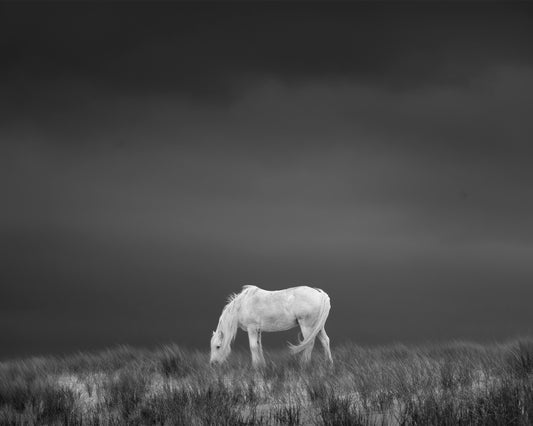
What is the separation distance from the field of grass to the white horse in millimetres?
489

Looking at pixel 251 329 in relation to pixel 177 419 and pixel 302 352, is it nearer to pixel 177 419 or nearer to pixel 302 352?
pixel 302 352

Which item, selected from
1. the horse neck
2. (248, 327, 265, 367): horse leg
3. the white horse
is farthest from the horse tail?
the horse neck

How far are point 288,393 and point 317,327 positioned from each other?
3940mm

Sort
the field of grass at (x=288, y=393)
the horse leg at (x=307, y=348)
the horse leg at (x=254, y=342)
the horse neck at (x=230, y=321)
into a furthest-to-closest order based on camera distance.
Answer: the horse neck at (x=230, y=321) < the horse leg at (x=254, y=342) < the horse leg at (x=307, y=348) < the field of grass at (x=288, y=393)

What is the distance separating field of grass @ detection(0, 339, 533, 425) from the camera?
8438 millimetres

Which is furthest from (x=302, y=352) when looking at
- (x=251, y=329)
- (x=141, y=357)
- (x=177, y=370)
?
(x=141, y=357)

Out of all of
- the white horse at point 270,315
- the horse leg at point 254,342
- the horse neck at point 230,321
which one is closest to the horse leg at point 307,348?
the white horse at point 270,315

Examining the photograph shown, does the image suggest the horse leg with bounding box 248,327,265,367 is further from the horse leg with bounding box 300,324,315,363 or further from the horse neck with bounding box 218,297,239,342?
the horse leg with bounding box 300,324,315,363

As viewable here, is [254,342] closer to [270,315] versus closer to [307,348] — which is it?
[270,315]

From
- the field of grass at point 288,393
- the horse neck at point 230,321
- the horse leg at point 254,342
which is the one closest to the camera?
the field of grass at point 288,393

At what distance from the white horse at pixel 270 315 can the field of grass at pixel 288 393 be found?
1.60 feet

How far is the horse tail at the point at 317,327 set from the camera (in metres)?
14.0

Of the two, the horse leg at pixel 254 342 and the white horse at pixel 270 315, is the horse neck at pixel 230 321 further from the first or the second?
the horse leg at pixel 254 342

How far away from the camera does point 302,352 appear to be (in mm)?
14469
